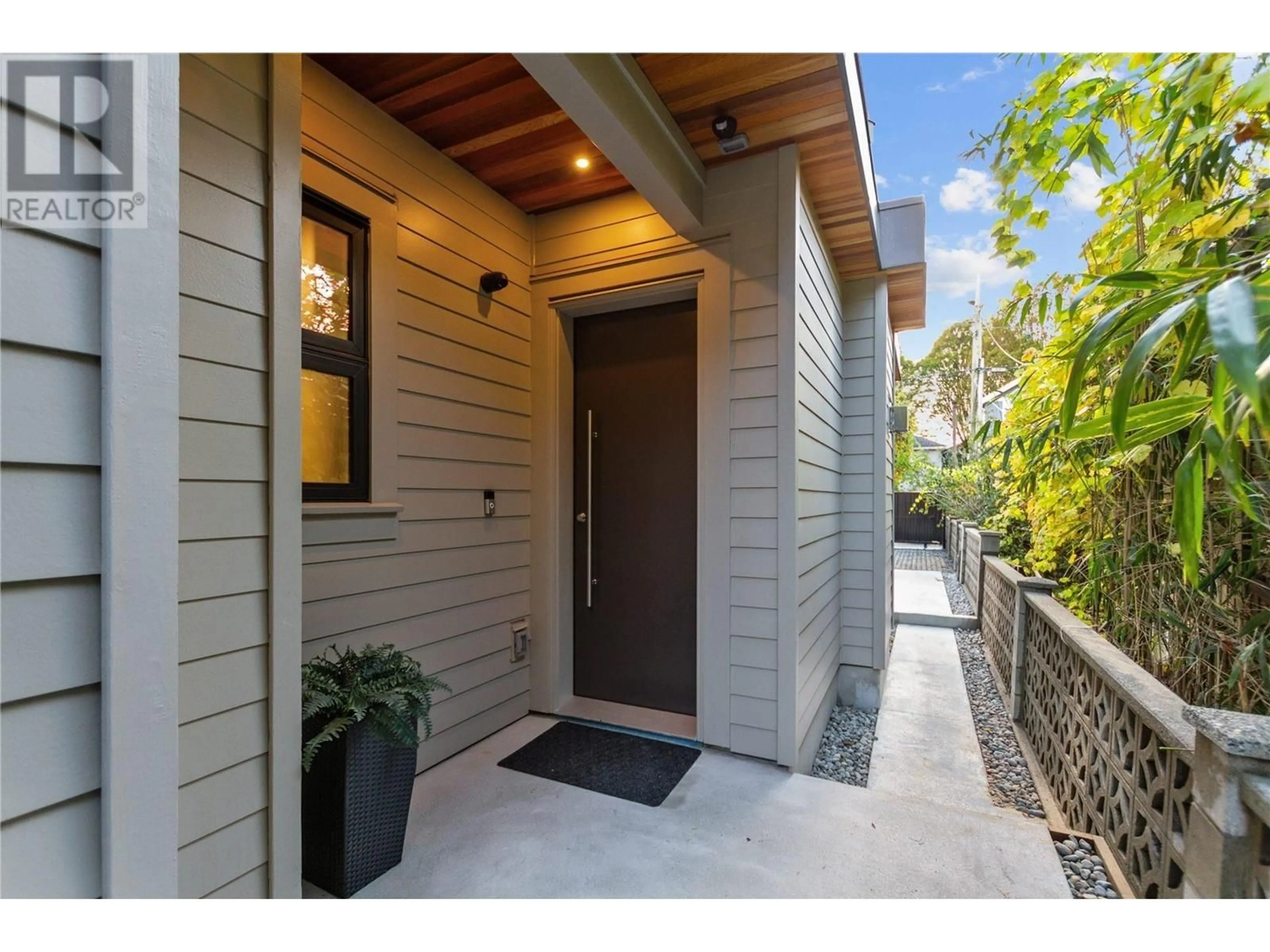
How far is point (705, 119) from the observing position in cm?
225

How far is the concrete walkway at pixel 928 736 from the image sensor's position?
2861mm

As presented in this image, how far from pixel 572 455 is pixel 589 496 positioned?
0.25 m

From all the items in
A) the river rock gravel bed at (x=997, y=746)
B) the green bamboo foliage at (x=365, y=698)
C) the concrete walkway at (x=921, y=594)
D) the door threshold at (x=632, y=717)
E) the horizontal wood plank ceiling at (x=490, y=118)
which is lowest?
the river rock gravel bed at (x=997, y=746)

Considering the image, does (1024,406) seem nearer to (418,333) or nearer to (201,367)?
(418,333)

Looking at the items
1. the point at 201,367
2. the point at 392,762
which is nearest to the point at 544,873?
the point at 392,762

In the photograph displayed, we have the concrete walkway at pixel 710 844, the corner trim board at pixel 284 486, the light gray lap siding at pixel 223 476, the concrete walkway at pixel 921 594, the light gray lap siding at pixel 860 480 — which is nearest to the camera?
the light gray lap siding at pixel 223 476

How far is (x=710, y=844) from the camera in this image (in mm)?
1816

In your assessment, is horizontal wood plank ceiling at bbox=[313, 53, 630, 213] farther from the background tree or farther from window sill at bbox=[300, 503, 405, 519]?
the background tree

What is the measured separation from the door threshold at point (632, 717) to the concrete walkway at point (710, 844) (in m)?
0.35

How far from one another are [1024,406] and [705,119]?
216 cm

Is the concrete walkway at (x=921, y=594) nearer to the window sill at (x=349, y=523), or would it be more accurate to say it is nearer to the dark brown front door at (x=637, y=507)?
the dark brown front door at (x=637, y=507)

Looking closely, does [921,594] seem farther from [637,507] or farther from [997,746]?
[637,507]

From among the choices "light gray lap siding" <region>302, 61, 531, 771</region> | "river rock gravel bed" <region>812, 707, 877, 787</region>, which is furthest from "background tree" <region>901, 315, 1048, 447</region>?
"light gray lap siding" <region>302, 61, 531, 771</region>

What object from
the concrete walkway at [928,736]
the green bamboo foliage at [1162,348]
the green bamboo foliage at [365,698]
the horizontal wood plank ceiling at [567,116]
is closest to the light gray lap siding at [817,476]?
the horizontal wood plank ceiling at [567,116]
